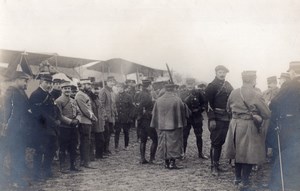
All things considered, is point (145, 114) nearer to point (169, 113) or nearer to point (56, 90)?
point (169, 113)

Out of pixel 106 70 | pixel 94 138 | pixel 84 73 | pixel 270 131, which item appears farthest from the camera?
pixel 84 73

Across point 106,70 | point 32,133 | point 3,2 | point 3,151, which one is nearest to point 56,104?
point 32,133

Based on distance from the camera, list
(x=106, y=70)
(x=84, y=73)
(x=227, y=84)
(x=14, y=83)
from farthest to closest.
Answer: (x=84, y=73) → (x=106, y=70) → (x=227, y=84) → (x=14, y=83)

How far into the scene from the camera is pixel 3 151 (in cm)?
596

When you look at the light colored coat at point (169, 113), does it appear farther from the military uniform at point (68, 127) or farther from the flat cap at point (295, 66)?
the flat cap at point (295, 66)

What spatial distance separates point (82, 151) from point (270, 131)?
3.77 m

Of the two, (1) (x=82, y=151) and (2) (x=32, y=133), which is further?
(1) (x=82, y=151)

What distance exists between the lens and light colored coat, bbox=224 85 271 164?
5531mm

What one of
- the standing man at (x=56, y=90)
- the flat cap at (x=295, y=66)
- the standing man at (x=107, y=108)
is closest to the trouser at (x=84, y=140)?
the standing man at (x=56, y=90)

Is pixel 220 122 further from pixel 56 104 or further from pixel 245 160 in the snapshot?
pixel 56 104

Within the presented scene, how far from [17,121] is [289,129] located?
13.8 ft

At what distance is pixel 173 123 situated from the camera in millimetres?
7668

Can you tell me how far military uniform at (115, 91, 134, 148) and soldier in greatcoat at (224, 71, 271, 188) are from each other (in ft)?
17.4

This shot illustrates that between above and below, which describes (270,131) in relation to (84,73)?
below
